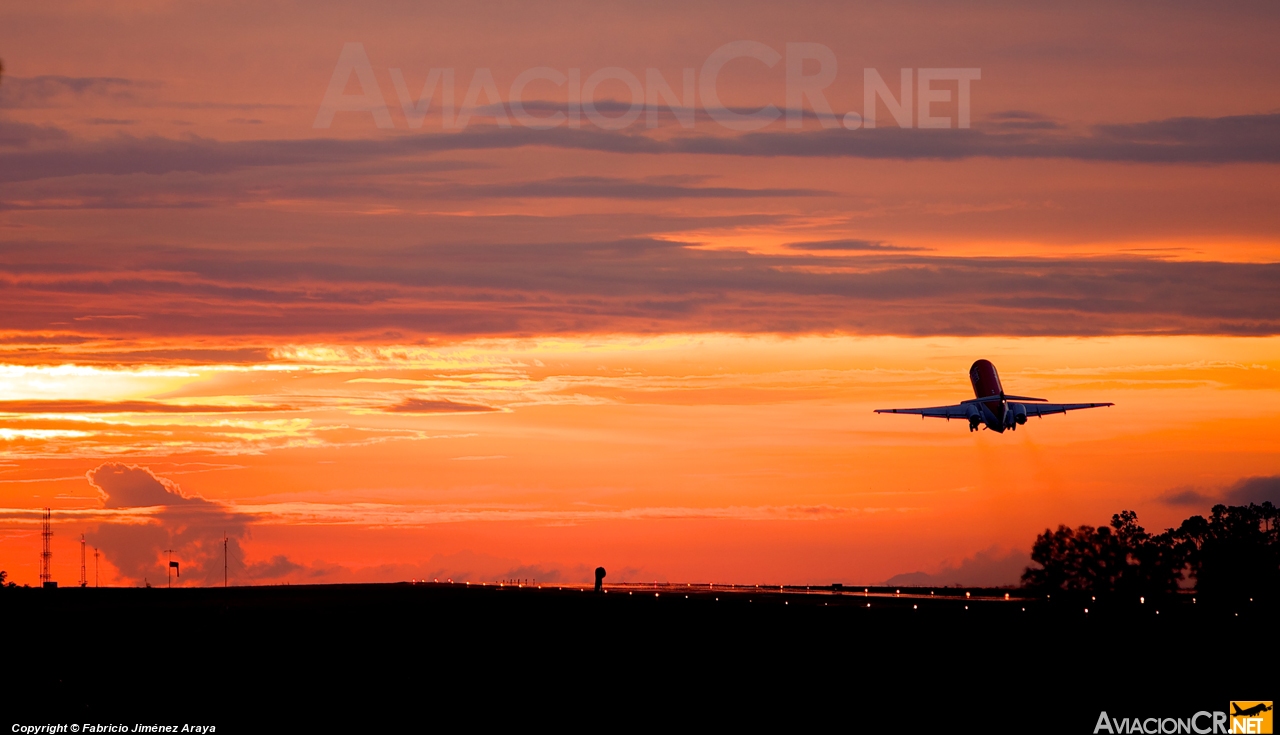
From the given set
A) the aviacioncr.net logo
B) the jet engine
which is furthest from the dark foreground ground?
the jet engine

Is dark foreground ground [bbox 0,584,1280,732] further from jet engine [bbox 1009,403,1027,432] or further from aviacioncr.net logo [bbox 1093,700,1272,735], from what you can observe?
jet engine [bbox 1009,403,1027,432]

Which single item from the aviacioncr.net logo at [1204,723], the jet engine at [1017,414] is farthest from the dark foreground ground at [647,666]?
the jet engine at [1017,414]

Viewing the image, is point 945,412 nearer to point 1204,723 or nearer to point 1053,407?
point 1053,407

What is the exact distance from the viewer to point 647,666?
99.4 m

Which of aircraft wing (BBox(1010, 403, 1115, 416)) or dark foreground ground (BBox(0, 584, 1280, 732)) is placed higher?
aircraft wing (BBox(1010, 403, 1115, 416))

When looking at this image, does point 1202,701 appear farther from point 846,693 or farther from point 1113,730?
point 846,693

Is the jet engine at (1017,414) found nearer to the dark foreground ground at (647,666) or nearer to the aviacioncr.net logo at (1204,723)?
the dark foreground ground at (647,666)

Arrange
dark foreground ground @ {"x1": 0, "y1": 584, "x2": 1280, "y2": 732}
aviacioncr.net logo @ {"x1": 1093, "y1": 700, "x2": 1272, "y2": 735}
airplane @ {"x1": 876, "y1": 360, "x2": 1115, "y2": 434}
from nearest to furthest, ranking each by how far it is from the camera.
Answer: aviacioncr.net logo @ {"x1": 1093, "y1": 700, "x2": 1272, "y2": 735}
dark foreground ground @ {"x1": 0, "y1": 584, "x2": 1280, "y2": 732}
airplane @ {"x1": 876, "y1": 360, "x2": 1115, "y2": 434}

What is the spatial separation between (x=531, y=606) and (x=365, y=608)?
1917 cm

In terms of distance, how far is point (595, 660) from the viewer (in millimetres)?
103688

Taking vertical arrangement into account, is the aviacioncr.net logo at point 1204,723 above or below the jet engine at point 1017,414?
below

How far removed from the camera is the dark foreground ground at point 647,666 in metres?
78.1

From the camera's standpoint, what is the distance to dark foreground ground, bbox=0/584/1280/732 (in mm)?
78062

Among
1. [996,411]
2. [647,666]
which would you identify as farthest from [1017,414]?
[647,666]
